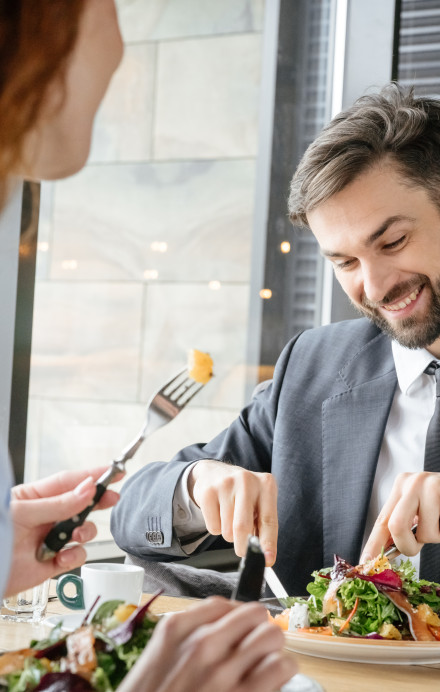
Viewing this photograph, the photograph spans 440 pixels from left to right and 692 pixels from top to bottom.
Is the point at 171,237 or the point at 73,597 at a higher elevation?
the point at 171,237

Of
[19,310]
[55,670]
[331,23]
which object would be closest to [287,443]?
[19,310]

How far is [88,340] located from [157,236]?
43 cm

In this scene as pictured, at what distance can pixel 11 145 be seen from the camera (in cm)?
76

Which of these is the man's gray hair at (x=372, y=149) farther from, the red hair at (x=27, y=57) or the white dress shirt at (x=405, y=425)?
the red hair at (x=27, y=57)

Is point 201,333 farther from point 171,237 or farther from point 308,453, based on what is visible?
point 308,453

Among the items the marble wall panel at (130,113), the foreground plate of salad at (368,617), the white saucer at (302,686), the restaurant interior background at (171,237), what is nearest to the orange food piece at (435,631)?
the foreground plate of salad at (368,617)

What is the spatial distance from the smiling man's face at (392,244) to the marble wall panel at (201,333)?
970 millimetres

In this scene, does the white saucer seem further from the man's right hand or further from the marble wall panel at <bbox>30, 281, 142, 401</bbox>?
the marble wall panel at <bbox>30, 281, 142, 401</bbox>

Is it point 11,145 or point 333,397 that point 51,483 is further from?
point 333,397

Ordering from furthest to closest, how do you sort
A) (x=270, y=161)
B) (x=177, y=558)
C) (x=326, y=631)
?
(x=270, y=161), (x=177, y=558), (x=326, y=631)

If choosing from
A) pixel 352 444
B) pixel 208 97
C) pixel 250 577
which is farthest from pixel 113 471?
pixel 208 97

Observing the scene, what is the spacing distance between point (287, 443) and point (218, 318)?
0.95m

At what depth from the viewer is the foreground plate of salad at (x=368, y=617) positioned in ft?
3.82

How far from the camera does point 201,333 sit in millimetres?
2943
